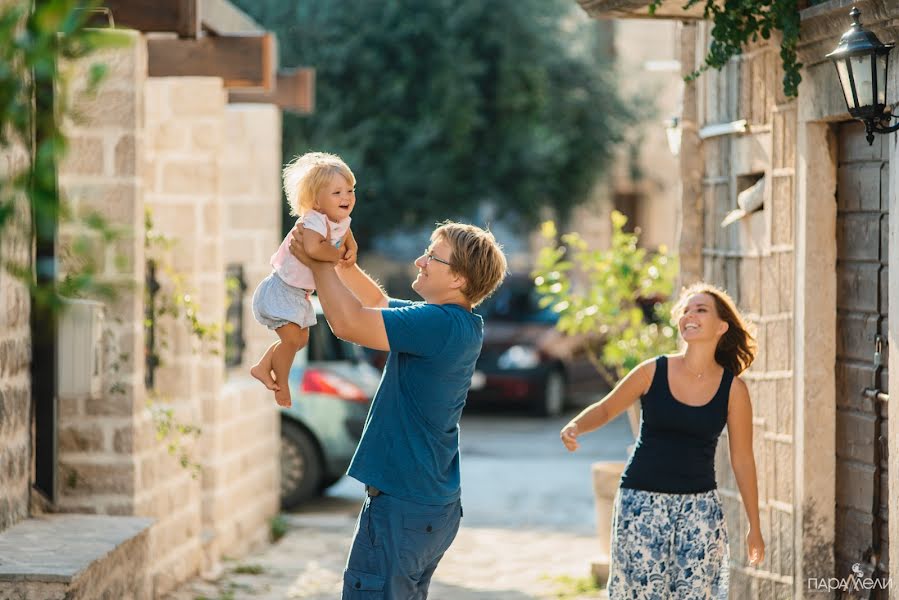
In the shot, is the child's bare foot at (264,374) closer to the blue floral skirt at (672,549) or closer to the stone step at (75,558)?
the stone step at (75,558)

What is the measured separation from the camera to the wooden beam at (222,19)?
26.0 feet

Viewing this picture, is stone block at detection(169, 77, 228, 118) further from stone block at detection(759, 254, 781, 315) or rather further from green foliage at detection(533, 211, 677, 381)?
stone block at detection(759, 254, 781, 315)

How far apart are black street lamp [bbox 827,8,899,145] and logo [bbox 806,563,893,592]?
5.88 ft

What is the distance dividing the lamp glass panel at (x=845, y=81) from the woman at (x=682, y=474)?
92 centimetres

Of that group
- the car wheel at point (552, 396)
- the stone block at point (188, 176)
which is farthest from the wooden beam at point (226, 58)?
the car wheel at point (552, 396)

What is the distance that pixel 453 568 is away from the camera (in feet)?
29.1

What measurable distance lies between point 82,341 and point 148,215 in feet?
Result: 5.10

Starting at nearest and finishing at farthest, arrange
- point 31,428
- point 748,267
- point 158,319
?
1. point 31,428
2. point 748,267
3. point 158,319

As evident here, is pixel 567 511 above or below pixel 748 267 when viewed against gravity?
below

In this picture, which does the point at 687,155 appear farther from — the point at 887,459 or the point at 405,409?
the point at 405,409

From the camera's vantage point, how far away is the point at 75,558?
17.7 feet

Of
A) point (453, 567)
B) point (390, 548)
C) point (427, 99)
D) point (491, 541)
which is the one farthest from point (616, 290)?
point (427, 99)

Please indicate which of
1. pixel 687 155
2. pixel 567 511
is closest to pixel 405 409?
pixel 687 155

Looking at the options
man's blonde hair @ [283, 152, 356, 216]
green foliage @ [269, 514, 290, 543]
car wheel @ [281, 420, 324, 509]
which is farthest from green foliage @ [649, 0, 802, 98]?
car wheel @ [281, 420, 324, 509]
